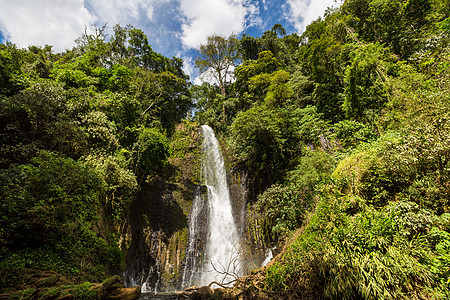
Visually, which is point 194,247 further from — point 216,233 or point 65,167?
point 65,167

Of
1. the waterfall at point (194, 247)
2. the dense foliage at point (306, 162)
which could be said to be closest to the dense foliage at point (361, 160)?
the dense foliage at point (306, 162)

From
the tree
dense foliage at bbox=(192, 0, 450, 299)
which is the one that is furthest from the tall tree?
dense foliage at bbox=(192, 0, 450, 299)

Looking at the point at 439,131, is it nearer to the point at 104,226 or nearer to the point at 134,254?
the point at 104,226

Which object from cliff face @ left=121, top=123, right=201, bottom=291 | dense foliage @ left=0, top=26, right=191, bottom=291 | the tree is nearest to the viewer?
dense foliage @ left=0, top=26, right=191, bottom=291

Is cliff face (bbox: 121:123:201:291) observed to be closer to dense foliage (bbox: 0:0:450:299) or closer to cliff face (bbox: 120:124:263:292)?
cliff face (bbox: 120:124:263:292)

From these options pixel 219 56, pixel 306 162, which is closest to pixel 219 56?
pixel 219 56

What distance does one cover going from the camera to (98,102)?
374 inches

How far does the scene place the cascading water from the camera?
9.62m

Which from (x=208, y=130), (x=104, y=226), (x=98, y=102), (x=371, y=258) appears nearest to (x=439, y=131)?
(x=371, y=258)

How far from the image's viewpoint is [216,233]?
37.5ft

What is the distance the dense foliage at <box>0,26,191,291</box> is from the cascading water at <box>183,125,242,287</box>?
4248mm

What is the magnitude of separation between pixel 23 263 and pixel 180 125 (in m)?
19.3

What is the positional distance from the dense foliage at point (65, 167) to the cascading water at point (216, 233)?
425 centimetres

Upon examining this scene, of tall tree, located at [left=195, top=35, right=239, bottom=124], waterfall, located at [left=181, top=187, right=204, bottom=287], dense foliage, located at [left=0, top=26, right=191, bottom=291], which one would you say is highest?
tall tree, located at [left=195, top=35, right=239, bottom=124]
